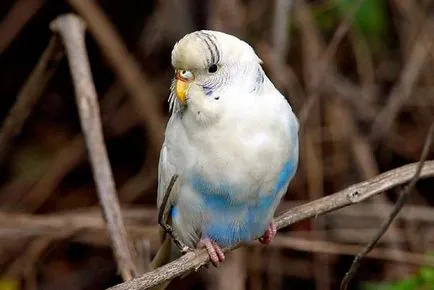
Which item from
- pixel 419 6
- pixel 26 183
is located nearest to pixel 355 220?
pixel 419 6

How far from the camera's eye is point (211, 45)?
1927 millimetres

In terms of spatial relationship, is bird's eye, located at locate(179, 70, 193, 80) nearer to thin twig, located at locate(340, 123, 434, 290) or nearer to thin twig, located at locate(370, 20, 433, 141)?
thin twig, located at locate(340, 123, 434, 290)

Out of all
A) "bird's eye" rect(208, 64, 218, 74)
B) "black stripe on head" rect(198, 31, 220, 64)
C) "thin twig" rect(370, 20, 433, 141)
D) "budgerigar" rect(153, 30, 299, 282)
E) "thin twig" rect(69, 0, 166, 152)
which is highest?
"thin twig" rect(69, 0, 166, 152)

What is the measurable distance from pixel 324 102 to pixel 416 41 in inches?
17.0

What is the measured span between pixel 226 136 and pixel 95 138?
650 millimetres

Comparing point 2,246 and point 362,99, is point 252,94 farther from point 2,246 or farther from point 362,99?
point 2,246

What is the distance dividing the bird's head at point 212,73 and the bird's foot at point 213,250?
1.14 ft

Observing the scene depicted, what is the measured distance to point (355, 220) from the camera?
12.5 ft

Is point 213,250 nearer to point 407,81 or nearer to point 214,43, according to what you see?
point 214,43

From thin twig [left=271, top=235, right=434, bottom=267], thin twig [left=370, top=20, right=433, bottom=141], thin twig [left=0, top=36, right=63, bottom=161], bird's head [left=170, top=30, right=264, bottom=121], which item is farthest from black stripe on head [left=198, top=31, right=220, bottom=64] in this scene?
thin twig [left=370, top=20, right=433, bottom=141]

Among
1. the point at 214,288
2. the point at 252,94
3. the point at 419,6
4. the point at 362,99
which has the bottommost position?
the point at 214,288

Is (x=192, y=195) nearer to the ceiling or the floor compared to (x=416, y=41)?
nearer to the floor

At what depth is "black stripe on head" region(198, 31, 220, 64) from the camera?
6.27 feet

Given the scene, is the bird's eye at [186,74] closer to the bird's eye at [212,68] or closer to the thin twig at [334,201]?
the bird's eye at [212,68]
